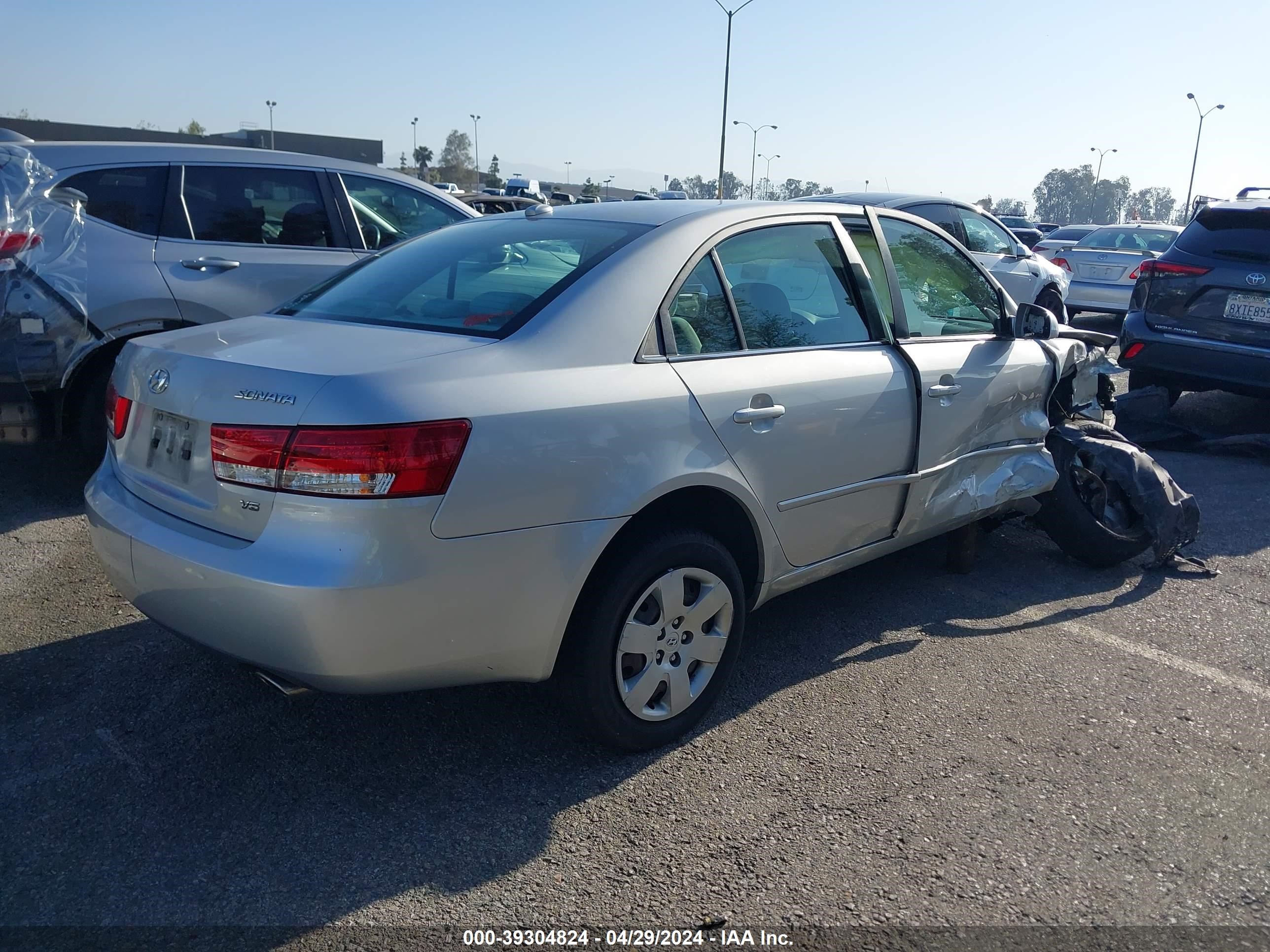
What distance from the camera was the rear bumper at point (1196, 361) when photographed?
24.1 ft

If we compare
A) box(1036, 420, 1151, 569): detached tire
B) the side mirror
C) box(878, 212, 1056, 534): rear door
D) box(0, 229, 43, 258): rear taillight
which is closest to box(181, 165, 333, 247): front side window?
box(0, 229, 43, 258): rear taillight

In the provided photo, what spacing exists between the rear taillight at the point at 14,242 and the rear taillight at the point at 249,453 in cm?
302

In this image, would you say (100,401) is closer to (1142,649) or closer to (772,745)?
(772,745)

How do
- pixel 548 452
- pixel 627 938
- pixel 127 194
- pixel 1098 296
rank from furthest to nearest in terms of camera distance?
pixel 1098 296 < pixel 127 194 < pixel 548 452 < pixel 627 938

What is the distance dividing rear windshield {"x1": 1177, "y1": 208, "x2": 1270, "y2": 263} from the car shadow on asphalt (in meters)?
4.92

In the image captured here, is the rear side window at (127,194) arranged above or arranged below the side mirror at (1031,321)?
above

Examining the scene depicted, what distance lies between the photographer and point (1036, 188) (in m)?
171

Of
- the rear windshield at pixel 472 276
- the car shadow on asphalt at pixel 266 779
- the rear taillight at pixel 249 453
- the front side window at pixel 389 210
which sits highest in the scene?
the front side window at pixel 389 210

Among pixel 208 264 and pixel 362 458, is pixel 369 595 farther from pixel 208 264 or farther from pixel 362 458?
pixel 208 264

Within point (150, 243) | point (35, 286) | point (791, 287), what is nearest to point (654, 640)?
point (791, 287)

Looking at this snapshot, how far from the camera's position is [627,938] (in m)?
2.46

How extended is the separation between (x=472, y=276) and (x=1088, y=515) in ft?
10.7

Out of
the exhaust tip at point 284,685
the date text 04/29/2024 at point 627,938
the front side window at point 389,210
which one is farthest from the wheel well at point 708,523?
the front side window at point 389,210

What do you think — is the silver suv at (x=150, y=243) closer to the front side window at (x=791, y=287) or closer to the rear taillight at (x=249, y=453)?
the front side window at (x=791, y=287)
